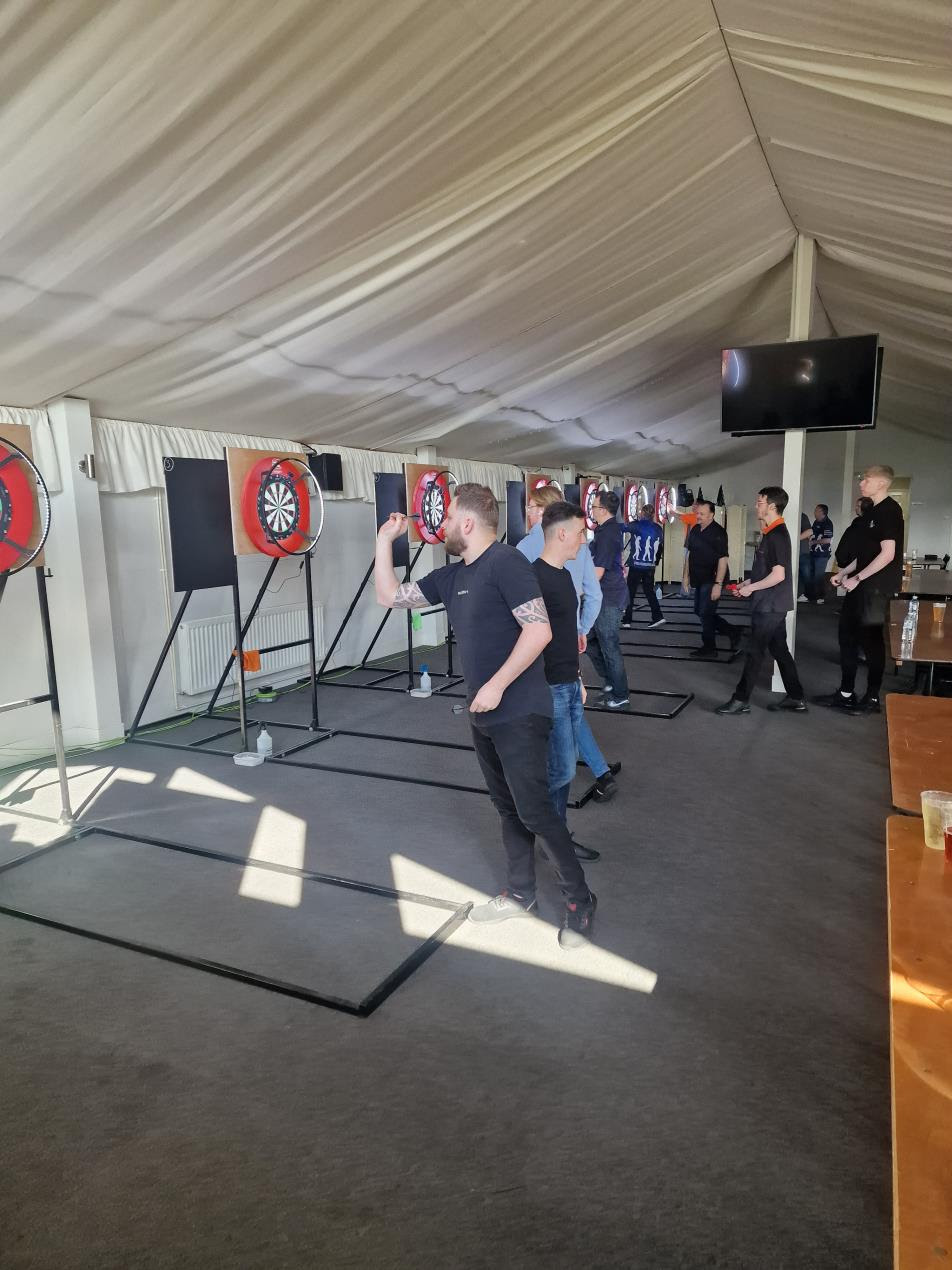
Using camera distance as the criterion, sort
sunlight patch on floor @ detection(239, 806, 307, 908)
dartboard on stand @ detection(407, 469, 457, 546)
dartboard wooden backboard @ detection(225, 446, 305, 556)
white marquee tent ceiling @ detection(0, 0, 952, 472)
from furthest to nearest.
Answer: dartboard on stand @ detection(407, 469, 457, 546)
dartboard wooden backboard @ detection(225, 446, 305, 556)
sunlight patch on floor @ detection(239, 806, 307, 908)
white marquee tent ceiling @ detection(0, 0, 952, 472)

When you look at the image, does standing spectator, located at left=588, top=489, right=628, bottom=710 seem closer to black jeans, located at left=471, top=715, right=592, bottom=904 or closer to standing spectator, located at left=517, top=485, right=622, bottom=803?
standing spectator, located at left=517, top=485, right=622, bottom=803

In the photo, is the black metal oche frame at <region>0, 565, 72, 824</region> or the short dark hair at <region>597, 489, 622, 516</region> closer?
the black metal oche frame at <region>0, 565, 72, 824</region>

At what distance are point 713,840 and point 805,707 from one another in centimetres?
261

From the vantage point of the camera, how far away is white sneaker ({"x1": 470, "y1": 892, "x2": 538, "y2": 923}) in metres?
2.88

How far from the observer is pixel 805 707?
19.1ft

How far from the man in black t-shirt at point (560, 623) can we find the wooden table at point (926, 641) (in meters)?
1.90

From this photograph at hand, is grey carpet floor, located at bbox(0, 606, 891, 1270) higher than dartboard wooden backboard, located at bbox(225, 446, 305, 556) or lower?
lower

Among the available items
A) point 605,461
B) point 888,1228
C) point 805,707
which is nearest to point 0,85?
point 888,1228

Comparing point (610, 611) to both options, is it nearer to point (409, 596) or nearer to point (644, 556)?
point (409, 596)

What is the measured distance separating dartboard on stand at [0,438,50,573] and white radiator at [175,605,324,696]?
2428mm

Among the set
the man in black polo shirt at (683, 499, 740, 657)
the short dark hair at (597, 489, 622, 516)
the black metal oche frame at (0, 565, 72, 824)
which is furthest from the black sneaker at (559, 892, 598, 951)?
the man in black polo shirt at (683, 499, 740, 657)

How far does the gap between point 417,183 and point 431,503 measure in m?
3.33

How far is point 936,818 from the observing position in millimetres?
1770

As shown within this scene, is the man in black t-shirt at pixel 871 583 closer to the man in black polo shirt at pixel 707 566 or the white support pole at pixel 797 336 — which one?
the white support pole at pixel 797 336
